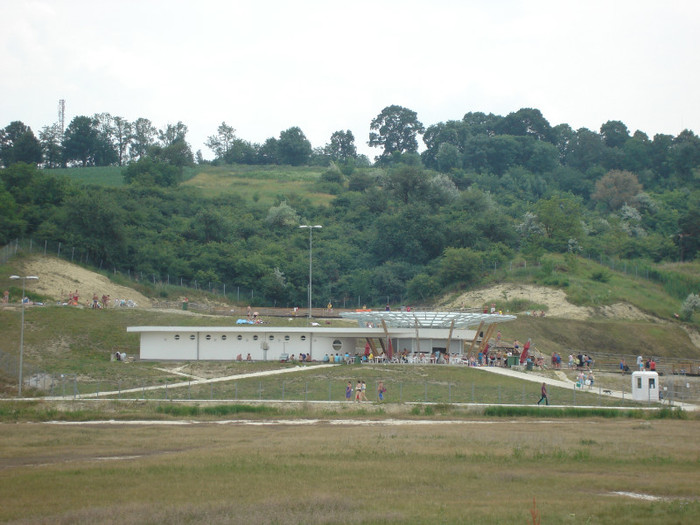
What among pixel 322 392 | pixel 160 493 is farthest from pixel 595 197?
pixel 160 493

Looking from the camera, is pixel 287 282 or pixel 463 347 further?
pixel 287 282

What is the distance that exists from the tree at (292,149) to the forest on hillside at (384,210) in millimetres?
5212

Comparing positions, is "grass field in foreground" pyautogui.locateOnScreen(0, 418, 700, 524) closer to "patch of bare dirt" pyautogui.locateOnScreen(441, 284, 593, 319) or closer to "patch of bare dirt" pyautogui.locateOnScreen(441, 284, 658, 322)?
"patch of bare dirt" pyautogui.locateOnScreen(441, 284, 593, 319)

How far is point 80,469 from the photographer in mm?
21406

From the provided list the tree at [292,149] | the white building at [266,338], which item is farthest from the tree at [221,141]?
the white building at [266,338]

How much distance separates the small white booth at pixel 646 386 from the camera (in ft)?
134

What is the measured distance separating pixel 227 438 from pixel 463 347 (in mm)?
33149

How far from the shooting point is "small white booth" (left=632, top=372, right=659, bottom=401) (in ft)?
134

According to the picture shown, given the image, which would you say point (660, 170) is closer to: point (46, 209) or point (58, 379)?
point (46, 209)

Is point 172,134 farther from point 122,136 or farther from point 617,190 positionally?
point 617,190

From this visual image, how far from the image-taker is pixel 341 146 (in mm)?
175125

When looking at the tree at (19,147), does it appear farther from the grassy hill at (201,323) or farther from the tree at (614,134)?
the tree at (614,134)

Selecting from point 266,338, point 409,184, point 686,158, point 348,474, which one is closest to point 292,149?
point 409,184

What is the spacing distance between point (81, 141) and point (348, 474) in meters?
138
